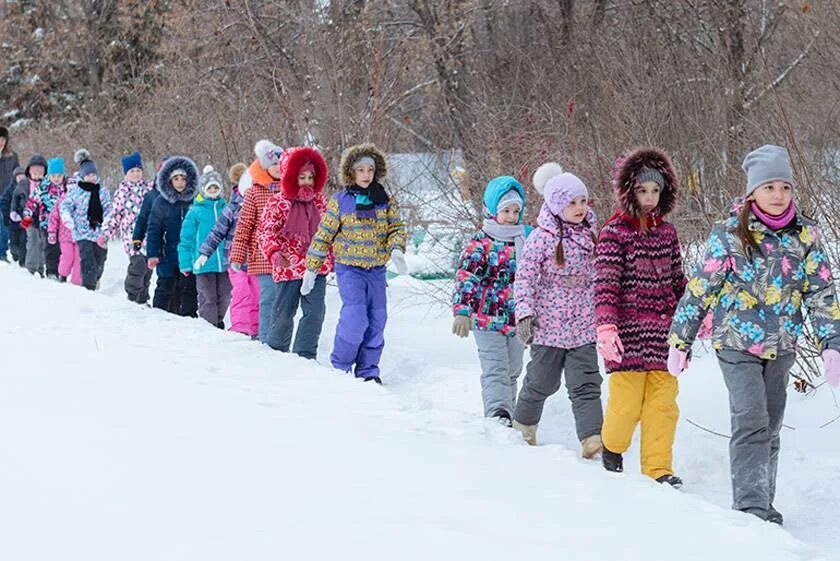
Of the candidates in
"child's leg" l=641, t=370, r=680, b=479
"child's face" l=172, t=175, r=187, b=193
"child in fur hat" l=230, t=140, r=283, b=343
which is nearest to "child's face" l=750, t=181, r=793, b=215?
"child's leg" l=641, t=370, r=680, b=479

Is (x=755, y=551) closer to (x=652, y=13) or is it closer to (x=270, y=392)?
(x=270, y=392)

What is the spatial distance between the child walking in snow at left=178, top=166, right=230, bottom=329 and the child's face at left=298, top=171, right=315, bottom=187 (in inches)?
82.8

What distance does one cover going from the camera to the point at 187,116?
20.2m

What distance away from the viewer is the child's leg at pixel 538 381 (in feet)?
22.0

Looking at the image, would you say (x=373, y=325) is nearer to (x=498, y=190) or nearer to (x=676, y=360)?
(x=498, y=190)

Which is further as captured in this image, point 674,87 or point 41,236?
point 41,236

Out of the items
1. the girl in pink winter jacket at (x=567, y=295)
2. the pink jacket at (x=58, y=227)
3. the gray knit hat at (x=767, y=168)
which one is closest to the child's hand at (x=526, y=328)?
the girl in pink winter jacket at (x=567, y=295)

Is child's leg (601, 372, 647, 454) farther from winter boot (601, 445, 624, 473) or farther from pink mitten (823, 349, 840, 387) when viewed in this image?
pink mitten (823, 349, 840, 387)

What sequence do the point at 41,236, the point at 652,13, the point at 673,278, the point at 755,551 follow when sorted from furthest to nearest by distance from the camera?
the point at 41,236 < the point at 652,13 < the point at 673,278 < the point at 755,551

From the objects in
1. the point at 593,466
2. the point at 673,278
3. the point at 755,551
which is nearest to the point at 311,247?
the point at 673,278

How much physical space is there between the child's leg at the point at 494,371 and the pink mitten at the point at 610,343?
1243 millimetres

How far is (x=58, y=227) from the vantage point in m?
15.7

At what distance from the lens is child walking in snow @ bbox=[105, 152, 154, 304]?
13352 mm

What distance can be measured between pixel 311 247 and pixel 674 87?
383 cm
